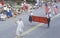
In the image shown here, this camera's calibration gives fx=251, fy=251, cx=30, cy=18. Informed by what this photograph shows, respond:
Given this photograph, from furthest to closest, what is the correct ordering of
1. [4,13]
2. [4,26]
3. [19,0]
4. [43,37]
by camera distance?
[19,0], [4,13], [4,26], [43,37]

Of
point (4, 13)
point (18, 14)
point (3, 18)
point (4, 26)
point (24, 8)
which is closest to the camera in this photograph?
point (4, 26)

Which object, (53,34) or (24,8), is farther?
(24,8)

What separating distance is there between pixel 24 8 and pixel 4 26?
525 inches

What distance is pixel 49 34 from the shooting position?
70.3 ft

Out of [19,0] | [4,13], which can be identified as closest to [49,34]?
[4,13]

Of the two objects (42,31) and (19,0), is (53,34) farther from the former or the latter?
(19,0)

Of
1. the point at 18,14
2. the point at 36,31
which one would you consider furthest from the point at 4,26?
the point at 18,14

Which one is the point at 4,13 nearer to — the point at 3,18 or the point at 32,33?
the point at 3,18

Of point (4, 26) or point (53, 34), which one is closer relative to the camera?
point (53, 34)

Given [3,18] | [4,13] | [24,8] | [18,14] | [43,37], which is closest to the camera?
[43,37]

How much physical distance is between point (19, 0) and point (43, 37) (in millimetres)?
33779

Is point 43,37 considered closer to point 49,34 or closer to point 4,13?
point 49,34

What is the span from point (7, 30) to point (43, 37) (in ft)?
13.5

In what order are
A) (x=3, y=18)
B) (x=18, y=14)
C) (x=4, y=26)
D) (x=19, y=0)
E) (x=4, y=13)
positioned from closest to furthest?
(x=4, y=26)
(x=3, y=18)
(x=4, y=13)
(x=18, y=14)
(x=19, y=0)
